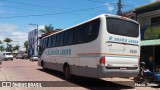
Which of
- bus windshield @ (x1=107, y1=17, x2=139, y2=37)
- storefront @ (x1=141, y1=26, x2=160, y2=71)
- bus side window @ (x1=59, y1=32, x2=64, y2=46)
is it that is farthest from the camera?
storefront @ (x1=141, y1=26, x2=160, y2=71)

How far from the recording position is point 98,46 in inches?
506

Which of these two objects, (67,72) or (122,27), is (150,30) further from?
(122,27)

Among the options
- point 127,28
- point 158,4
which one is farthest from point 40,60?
point 127,28

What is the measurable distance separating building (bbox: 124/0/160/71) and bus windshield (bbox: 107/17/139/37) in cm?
647

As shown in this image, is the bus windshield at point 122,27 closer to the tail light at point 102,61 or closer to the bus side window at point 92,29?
the bus side window at point 92,29

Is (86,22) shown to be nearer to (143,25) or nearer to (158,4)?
(158,4)

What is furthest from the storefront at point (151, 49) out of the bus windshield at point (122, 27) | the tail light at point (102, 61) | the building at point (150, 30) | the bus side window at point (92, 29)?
the tail light at point (102, 61)

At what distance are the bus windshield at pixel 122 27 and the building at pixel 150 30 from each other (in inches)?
255

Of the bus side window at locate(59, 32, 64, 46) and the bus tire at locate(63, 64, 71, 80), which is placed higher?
the bus side window at locate(59, 32, 64, 46)

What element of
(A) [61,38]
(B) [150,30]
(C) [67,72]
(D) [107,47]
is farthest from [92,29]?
(B) [150,30]

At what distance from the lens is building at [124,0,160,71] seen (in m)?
21.3

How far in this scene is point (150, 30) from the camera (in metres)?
22.0

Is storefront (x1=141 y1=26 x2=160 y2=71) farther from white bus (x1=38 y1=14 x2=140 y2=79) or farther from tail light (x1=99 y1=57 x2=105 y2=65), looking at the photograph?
tail light (x1=99 y1=57 x2=105 y2=65)

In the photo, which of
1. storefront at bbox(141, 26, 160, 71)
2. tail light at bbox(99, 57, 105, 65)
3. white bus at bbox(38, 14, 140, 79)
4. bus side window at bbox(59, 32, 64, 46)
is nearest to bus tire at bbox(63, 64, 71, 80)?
white bus at bbox(38, 14, 140, 79)
